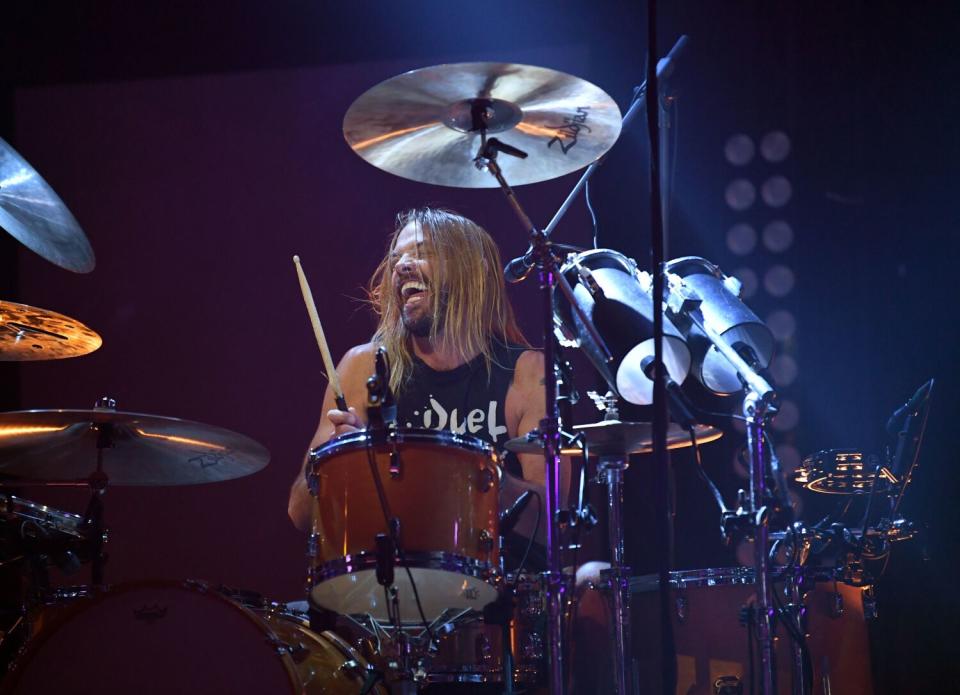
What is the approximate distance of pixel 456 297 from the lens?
12.1ft

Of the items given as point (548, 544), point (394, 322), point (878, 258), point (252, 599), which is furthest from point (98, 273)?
point (878, 258)

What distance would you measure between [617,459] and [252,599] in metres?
1.00

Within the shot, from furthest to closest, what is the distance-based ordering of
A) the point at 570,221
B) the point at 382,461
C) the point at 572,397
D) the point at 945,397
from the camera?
the point at 570,221 → the point at 945,397 → the point at 572,397 → the point at 382,461

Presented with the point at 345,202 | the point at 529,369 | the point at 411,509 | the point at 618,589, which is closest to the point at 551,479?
the point at 411,509

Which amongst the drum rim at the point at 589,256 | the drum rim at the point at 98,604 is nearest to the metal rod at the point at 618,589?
the drum rim at the point at 589,256

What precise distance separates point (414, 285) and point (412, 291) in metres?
0.10

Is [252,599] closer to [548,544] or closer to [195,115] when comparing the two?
[548,544]

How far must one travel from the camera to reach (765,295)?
3.64 m

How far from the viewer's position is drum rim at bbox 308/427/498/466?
90.4 inches

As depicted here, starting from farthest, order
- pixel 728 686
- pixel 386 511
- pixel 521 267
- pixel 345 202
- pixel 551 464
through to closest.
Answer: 1. pixel 345 202
2. pixel 728 686
3. pixel 521 267
4. pixel 551 464
5. pixel 386 511

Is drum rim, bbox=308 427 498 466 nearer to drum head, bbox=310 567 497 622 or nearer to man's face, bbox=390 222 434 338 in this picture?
drum head, bbox=310 567 497 622

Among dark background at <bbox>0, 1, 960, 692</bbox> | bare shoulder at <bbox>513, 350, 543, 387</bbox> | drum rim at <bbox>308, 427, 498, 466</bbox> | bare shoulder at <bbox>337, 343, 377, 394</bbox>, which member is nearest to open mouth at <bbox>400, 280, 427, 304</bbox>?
bare shoulder at <bbox>337, 343, 377, 394</bbox>

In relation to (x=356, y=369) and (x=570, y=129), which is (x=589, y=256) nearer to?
(x=570, y=129)

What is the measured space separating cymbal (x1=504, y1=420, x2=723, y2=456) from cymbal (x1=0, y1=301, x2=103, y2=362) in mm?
1202
